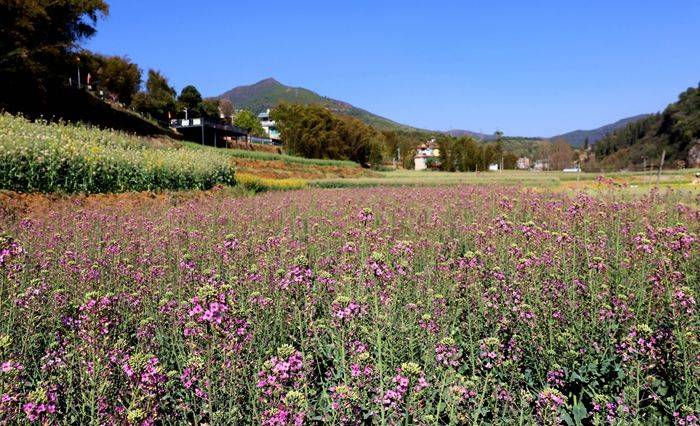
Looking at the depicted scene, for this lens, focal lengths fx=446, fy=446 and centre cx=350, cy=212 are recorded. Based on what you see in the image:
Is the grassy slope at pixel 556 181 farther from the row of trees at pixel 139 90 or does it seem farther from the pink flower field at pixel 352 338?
the row of trees at pixel 139 90

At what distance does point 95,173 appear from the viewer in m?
13.6

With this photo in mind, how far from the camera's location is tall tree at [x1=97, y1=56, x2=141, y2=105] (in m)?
67.5

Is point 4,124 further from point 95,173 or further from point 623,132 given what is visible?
point 623,132

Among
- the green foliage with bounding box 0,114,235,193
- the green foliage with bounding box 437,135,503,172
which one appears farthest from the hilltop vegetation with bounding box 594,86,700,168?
the green foliage with bounding box 0,114,235,193

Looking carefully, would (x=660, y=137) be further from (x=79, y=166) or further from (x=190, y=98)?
(x=79, y=166)

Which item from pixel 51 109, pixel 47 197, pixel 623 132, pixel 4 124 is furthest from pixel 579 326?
pixel 623 132

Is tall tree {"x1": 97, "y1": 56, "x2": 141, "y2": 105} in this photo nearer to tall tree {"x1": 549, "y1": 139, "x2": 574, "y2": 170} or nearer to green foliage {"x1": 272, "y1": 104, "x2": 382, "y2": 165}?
green foliage {"x1": 272, "y1": 104, "x2": 382, "y2": 165}

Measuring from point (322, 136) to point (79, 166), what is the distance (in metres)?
55.2

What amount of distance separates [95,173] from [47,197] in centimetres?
211

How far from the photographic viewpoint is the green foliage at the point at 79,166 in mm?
11891

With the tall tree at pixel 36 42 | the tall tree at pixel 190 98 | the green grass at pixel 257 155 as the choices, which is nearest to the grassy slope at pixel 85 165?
the tall tree at pixel 36 42

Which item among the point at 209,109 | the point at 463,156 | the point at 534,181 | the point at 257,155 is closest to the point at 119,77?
the point at 209,109

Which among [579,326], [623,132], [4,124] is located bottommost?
[579,326]

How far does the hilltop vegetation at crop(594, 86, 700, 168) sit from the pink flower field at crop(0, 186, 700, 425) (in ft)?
345
